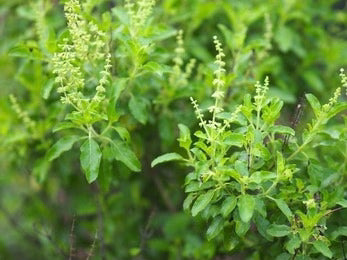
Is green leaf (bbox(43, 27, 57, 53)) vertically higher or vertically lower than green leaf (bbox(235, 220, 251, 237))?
higher

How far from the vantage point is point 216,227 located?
7.55 ft

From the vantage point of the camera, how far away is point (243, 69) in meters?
3.07

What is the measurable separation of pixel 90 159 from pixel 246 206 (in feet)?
2.18

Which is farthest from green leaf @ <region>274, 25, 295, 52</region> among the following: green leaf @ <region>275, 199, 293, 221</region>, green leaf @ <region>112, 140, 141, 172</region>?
green leaf @ <region>275, 199, 293, 221</region>

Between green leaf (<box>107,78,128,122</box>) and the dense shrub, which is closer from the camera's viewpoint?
the dense shrub

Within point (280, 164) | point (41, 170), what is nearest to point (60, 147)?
point (41, 170)

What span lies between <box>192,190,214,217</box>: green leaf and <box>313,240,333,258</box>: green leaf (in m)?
0.42

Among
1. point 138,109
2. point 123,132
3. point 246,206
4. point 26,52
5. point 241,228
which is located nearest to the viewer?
point 246,206

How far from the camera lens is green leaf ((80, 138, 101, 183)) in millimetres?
2367

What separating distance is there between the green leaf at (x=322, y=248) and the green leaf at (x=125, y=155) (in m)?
0.78

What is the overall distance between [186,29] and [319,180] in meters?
1.56

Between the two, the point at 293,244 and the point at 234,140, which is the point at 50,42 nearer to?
the point at 234,140

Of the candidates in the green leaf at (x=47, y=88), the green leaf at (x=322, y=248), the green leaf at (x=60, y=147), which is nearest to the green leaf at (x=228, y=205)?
the green leaf at (x=322, y=248)

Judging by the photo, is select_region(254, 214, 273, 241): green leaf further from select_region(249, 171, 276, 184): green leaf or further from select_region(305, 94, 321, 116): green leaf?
select_region(305, 94, 321, 116): green leaf
